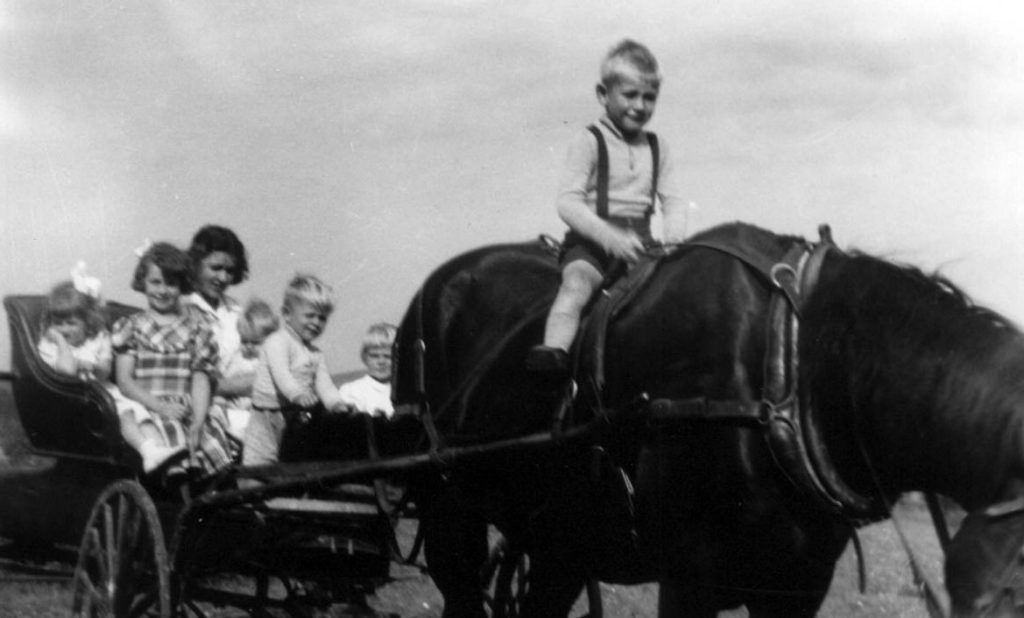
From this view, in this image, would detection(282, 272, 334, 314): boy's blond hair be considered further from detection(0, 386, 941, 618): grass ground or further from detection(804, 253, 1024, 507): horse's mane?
detection(804, 253, 1024, 507): horse's mane

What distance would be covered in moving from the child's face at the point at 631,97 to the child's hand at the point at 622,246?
50 centimetres

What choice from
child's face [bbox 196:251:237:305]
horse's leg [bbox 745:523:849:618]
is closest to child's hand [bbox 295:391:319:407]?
child's face [bbox 196:251:237:305]

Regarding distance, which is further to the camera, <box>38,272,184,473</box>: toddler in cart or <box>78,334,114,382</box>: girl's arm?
<box>38,272,184,473</box>: toddler in cart

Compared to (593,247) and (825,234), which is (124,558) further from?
(825,234)

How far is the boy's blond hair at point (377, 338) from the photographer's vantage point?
8.51 meters

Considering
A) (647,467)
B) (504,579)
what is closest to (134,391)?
(504,579)

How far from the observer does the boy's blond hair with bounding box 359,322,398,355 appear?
8508 millimetres

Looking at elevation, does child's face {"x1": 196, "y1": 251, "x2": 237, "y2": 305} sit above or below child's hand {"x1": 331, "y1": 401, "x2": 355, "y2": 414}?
above

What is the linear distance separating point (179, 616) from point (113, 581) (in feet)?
1.10

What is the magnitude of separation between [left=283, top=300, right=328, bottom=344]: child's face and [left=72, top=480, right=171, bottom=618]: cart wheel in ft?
3.81

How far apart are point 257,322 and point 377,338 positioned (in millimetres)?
733

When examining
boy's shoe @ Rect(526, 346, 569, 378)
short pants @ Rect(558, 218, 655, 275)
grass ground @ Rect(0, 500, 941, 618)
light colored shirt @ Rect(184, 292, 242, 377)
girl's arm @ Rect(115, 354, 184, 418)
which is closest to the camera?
boy's shoe @ Rect(526, 346, 569, 378)

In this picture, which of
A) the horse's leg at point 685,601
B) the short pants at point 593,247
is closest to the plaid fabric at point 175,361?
the short pants at point 593,247

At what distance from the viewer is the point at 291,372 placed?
23.4ft
